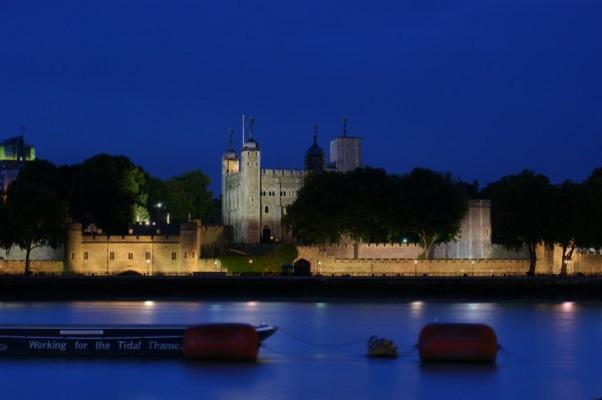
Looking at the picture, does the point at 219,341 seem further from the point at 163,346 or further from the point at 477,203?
the point at 477,203

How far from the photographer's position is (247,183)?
291 ft

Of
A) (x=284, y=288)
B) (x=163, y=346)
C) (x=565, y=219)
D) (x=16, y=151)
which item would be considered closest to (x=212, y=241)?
(x=284, y=288)

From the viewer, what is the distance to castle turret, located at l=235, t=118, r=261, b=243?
3447 inches

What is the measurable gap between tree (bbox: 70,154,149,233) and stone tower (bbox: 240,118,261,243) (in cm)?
1098

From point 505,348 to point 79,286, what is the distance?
3039 cm

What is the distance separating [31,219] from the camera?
6381cm

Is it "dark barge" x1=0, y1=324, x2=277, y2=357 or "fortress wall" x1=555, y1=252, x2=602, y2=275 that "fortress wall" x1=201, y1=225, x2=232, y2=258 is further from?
"dark barge" x1=0, y1=324, x2=277, y2=357

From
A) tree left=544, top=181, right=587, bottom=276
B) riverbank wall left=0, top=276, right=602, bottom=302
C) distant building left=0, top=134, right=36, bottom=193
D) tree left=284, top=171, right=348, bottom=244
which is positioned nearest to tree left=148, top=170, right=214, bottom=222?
tree left=284, top=171, right=348, bottom=244

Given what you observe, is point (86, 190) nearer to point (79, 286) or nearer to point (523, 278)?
point (79, 286)

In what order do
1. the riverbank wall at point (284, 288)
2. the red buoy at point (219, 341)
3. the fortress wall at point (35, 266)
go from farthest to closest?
the fortress wall at point (35, 266) → the riverbank wall at point (284, 288) → the red buoy at point (219, 341)

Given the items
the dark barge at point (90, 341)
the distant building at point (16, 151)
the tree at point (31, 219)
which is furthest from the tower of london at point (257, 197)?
the dark barge at point (90, 341)

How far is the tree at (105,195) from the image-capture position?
249 feet

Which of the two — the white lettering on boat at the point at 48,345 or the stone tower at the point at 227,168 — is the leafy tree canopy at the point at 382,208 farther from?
the white lettering on boat at the point at 48,345

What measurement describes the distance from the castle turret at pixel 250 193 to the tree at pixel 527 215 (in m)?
21.7
